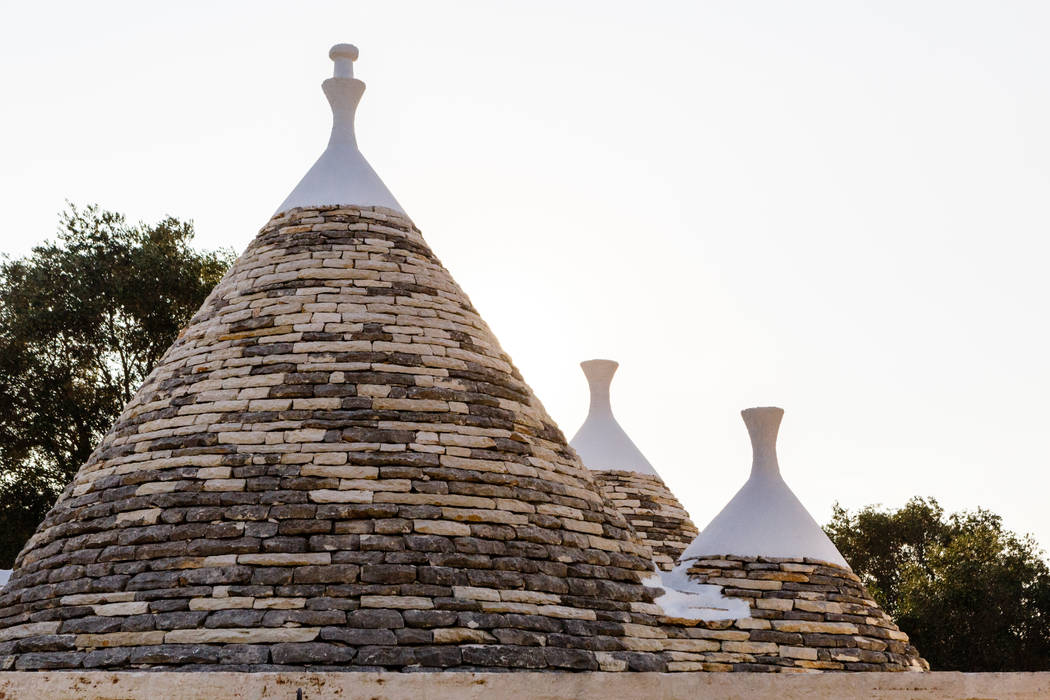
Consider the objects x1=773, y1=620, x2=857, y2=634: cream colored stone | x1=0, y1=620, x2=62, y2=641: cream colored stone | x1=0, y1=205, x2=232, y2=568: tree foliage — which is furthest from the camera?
x1=0, y1=205, x2=232, y2=568: tree foliage

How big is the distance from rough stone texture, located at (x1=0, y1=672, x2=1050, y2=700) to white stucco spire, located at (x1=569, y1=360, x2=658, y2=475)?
21.0ft

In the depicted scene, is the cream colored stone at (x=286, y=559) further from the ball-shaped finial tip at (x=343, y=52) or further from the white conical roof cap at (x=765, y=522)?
the ball-shaped finial tip at (x=343, y=52)

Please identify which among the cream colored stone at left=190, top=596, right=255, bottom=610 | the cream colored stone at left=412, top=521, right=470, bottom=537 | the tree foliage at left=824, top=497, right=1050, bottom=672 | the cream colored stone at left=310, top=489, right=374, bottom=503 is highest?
the tree foliage at left=824, top=497, right=1050, bottom=672

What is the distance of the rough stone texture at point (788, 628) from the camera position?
792 cm

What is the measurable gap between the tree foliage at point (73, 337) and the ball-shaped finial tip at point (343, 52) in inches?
432

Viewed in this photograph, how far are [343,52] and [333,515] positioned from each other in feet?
15.3

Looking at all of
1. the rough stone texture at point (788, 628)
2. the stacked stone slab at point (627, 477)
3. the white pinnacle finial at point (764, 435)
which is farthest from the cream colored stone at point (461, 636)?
the stacked stone slab at point (627, 477)

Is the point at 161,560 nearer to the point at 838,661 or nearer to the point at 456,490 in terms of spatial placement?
the point at 456,490

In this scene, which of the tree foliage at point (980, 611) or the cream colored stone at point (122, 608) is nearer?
the cream colored stone at point (122, 608)

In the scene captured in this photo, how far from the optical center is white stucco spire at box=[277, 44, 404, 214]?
30.6ft

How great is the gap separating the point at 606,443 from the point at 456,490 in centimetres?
607

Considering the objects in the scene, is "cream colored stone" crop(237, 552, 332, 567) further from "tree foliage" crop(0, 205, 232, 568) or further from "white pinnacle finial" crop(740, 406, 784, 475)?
"tree foliage" crop(0, 205, 232, 568)

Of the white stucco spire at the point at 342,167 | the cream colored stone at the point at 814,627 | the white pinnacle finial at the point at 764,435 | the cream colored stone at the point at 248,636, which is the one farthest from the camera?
the white pinnacle finial at the point at 764,435

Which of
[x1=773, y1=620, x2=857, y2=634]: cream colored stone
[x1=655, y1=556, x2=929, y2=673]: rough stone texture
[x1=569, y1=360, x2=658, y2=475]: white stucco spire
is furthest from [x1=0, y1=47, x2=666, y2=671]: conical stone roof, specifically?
[x1=569, y1=360, x2=658, y2=475]: white stucco spire
